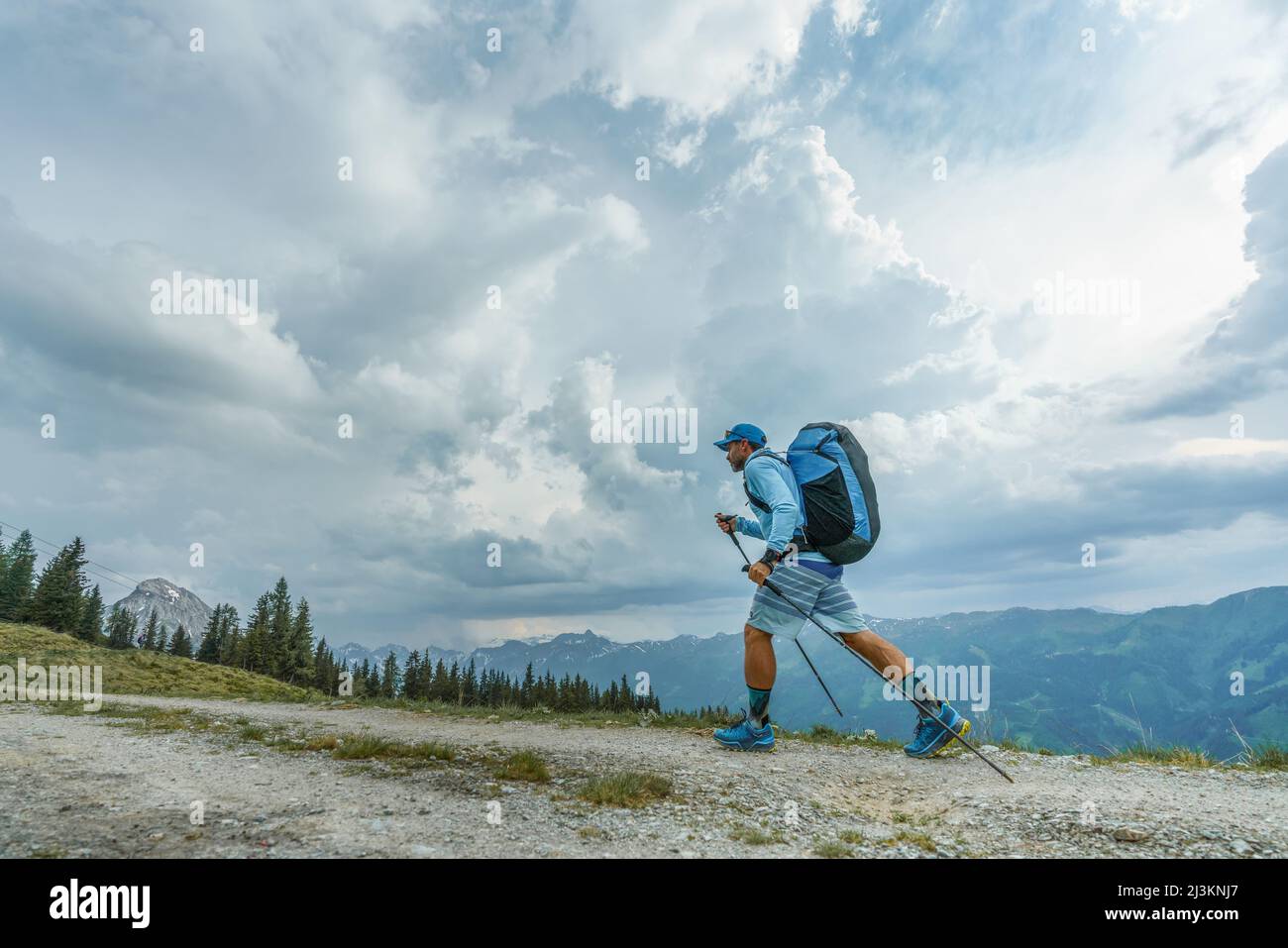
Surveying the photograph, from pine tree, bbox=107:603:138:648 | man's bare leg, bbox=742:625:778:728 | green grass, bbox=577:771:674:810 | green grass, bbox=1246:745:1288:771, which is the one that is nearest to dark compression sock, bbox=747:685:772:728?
man's bare leg, bbox=742:625:778:728

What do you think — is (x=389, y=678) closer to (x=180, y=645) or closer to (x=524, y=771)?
(x=180, y=645)

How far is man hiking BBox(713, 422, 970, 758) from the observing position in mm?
7164

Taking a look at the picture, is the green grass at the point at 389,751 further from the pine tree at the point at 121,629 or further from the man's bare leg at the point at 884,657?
the pine tree at the point at 121,629

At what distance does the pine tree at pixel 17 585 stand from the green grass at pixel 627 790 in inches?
4199

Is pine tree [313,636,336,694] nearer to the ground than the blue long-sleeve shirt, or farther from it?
nearer to the ground

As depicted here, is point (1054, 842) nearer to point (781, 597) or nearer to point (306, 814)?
point (781, 597)

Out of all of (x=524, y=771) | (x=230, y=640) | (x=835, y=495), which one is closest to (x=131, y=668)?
(x=524, y=771)

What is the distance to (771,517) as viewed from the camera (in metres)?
7.25

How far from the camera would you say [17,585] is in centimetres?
8269

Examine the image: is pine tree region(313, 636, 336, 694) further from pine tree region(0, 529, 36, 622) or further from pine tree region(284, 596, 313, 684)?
pine tree region(0, 529, 36, 622)

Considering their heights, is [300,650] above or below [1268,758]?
below

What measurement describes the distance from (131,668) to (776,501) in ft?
115
